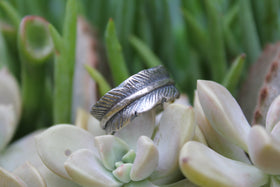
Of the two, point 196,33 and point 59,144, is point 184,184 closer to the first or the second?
point 59,144

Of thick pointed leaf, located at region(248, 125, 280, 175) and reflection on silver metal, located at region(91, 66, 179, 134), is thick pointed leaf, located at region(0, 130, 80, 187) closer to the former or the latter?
reflection on silver metal, located at region(91, 66, 179, 134)

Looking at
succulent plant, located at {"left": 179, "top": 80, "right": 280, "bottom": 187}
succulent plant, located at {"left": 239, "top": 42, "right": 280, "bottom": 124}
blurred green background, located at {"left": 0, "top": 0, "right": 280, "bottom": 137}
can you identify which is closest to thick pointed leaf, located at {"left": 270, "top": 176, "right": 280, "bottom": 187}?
succulent plant, located at {"left": 179, "top": 80, "right": 280, "bottom": 187}

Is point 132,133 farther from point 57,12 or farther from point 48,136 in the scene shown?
point 57,12

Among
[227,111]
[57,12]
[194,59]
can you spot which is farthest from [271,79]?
[57,12]

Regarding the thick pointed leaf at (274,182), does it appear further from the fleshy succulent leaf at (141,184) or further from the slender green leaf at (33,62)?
the slender green leaf at (33,62)

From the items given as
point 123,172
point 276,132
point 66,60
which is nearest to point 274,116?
point 276,132
